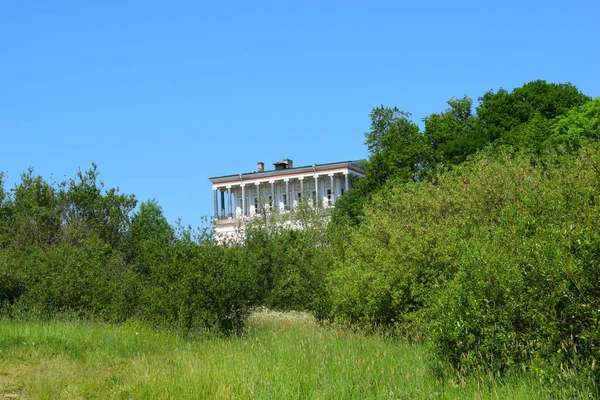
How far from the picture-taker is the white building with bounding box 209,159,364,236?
237ft

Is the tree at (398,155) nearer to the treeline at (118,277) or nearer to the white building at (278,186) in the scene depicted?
the treeline at (118,277)

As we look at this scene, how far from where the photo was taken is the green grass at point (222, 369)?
24.7ft

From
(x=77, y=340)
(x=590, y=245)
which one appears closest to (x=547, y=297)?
(x=590, y=245)

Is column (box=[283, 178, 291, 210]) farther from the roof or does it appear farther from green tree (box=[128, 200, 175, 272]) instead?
green tree (box=[128, 200, 175, 272])

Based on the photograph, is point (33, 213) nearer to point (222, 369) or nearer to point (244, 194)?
point (222, 369)

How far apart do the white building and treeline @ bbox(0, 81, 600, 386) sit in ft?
115

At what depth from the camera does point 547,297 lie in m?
7.23

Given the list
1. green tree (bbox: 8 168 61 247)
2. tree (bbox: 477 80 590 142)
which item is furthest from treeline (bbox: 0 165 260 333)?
tree (bbox: 477 80 590 142)

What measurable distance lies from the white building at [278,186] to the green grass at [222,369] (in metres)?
57.5

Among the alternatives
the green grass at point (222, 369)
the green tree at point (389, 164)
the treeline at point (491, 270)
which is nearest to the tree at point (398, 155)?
the green tree at point (389, 164)

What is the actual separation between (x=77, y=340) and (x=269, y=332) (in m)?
3.70

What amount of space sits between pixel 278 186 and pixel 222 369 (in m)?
69.2

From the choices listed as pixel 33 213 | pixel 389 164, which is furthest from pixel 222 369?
pixel 389 164

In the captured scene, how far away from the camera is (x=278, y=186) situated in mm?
78250
